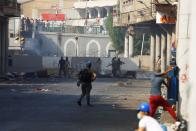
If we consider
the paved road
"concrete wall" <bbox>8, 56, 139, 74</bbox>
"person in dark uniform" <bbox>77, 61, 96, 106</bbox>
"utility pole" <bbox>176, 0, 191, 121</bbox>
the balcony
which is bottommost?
"concrete wall" <bbox>8, 56, 139, 74</bbox>

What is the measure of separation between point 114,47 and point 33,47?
14.9 m

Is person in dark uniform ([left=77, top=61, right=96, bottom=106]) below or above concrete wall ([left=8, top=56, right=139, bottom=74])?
above

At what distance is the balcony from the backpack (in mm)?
24565

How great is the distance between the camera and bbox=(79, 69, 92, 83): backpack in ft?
80.1

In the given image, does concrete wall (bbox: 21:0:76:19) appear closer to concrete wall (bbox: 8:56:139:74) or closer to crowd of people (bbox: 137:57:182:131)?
concrete wall (bbox: 8:56:139:74)

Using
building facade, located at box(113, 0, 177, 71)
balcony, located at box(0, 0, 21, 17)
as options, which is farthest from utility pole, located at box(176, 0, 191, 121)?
building facade, located at box(113, 0, 177, 71)

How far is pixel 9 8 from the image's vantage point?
50.3 metres

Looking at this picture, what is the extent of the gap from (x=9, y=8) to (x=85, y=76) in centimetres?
2705

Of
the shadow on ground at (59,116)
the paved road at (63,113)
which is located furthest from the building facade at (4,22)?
the shadow on ground at (59,116)

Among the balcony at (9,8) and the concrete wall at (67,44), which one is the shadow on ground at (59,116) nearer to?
the balcony at (9,8)

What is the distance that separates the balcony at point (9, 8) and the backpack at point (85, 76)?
2456 centimetres

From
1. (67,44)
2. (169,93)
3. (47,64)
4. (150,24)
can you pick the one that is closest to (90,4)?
(67,44)

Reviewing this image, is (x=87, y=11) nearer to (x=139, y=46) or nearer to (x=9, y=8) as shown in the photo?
(x=139, y=46)

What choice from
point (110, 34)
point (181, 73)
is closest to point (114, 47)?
point (110, 34)
